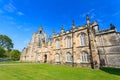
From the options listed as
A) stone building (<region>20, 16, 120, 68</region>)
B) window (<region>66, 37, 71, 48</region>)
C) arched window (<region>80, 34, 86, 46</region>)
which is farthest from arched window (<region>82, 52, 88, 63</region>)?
window (<region>66, 37, 71, 48</region>)

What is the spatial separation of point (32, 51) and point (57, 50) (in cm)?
1971

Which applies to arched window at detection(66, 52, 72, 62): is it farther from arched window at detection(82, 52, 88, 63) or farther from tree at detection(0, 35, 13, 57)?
tree at detection(0, 35, 13, 57)

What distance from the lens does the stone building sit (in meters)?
19.6

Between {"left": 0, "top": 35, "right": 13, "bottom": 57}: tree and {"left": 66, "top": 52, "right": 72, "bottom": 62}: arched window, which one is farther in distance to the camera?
{"left": 0, "top": 35, "right": 13, "bottom": 57}: tree

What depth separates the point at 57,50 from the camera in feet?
95.2

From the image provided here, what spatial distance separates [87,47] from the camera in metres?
21.3

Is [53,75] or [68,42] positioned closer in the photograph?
[53,75]

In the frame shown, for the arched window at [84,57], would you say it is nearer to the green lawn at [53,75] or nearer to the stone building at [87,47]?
the stone building at [87,47]

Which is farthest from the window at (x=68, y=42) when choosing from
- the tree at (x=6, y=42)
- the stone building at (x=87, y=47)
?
the tree at (x=6, y=42)

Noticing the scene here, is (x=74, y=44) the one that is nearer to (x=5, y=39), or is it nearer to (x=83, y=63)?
(x=83, y=63)

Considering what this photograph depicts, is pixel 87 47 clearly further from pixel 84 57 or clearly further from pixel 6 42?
pixel 6 42

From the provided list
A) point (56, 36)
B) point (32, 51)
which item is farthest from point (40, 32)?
point (56, 36)

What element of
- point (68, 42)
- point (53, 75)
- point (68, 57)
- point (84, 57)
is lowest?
point (53, 75)

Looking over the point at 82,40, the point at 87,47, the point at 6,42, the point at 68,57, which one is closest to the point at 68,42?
the point at 68,57
